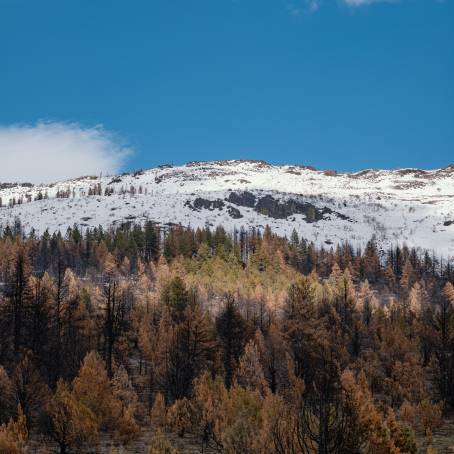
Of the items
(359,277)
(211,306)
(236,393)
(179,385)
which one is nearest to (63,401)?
(236,393)

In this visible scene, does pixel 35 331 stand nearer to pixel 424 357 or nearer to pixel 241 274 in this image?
pixel 424 357

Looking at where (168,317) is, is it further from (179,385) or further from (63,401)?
(63,401)

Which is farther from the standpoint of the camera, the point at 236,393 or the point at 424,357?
the point at 424,357

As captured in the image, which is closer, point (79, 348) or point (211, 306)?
point (79, 348)

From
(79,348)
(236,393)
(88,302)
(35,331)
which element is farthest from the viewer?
(88,302)

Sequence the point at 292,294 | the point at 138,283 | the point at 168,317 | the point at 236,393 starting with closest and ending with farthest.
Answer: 1. the point at 236,393
2. the point at 292,294
3. the point at 168,317
4. the point at 138,283

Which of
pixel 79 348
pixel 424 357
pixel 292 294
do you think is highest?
pixel 292 294

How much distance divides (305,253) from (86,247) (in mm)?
60413

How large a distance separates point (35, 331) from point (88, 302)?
2560 cm

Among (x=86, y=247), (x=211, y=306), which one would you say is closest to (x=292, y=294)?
(x=211, y=306)

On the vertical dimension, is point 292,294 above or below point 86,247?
below

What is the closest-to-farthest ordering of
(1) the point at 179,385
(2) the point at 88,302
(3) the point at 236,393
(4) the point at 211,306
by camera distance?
(3) the point at 236,393 → (1) the point at 179,385 → (2) the point at 88,302 → (4) the point at 211,306

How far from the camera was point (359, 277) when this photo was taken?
418 ft

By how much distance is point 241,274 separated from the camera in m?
101
